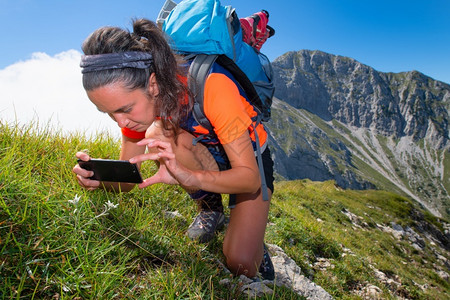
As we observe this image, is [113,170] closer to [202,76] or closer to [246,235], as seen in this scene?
[202,76]

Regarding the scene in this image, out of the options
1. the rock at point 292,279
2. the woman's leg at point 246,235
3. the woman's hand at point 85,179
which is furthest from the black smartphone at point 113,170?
the rock at point 292,279

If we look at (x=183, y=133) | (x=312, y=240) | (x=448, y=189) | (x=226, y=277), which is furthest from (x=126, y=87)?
(x=448, y=189)

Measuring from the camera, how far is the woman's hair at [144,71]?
2516mm

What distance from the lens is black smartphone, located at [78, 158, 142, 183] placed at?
2.75 meters

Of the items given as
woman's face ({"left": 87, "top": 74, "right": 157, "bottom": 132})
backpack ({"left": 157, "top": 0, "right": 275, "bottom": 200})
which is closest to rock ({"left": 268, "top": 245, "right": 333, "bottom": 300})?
backpack ({"left": 157, "top": 0, "right": 275, "bottom": 200})

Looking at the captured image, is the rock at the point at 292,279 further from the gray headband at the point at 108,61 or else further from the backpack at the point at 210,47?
the gray headband at the point at 108,61

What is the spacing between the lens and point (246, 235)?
11.3 ft

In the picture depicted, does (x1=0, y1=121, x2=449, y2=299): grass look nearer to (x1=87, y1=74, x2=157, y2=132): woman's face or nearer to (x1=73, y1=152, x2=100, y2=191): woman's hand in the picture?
(x1=73, y1=152, x2=100, y2=191): woman's hand

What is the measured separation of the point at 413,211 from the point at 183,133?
1280 inches

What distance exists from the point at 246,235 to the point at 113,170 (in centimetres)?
175

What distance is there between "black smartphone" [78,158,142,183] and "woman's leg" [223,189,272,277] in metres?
1.40

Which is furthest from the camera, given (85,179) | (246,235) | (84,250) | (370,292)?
(370,292)

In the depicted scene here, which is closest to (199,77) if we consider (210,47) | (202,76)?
(202,76)

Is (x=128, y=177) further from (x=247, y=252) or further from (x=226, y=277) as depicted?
(x=247, y=252)
